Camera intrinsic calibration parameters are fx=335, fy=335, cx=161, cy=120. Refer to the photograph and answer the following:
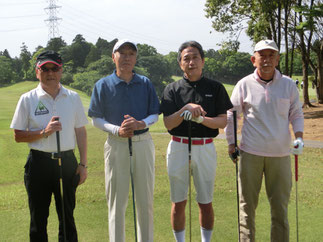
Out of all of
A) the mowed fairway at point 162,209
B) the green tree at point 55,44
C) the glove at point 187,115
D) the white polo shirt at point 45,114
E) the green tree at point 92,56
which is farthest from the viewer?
the green tree at point 55,44

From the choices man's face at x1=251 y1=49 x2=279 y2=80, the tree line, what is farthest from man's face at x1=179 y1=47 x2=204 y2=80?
the tree line

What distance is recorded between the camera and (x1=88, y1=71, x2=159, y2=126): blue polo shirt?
10.6 feet

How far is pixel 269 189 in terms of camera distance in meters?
3.52

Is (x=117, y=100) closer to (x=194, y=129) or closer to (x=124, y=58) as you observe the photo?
(x=124, y=58)

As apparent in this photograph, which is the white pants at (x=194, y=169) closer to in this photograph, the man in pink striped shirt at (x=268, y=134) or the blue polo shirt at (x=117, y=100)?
the man in pink striped shirt at (x=268, y=134)

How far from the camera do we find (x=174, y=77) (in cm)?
7306

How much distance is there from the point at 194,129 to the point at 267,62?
102cm

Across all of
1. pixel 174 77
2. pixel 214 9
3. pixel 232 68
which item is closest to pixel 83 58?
pixel 174 77

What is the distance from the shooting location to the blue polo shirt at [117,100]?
3.24 metres

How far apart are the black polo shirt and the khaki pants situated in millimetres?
561

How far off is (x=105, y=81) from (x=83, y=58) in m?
80.3

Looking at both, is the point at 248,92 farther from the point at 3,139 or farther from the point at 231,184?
the point at 3,139

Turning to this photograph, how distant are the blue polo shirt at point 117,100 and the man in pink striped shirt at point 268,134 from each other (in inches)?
41.0

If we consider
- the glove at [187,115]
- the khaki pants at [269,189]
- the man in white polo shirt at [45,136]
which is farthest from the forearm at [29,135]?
the khaki pants at [269,189]
